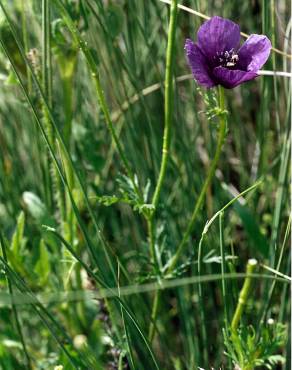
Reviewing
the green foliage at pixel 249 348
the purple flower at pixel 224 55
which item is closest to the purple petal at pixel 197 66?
the purple flower at pixel 224 55

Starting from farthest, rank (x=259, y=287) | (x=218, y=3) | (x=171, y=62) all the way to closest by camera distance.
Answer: (x=218, y=3)
(x=259, y=287)
(x=171, y=62)

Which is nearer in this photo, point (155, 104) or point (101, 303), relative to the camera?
point (101, 303)

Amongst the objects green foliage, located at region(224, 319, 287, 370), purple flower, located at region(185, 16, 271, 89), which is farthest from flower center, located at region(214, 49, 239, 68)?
green foliage, located at region(224, 319, 287, 370)

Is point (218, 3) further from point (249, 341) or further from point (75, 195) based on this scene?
point (249, 341)

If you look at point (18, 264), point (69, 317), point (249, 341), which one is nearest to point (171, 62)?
point (249, 341)

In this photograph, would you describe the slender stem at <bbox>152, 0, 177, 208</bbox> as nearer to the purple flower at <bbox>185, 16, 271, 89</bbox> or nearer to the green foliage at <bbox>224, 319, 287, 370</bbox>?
the purple flower at <bbox>185, 16, 271, 89</bbox>

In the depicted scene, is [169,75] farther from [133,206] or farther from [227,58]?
[133,206]
